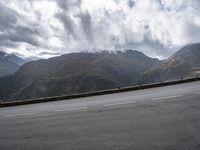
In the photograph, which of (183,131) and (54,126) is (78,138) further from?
(183,131)

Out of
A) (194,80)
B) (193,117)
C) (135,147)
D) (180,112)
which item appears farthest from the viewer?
(194,80)

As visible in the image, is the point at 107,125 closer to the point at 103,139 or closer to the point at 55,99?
the point at 103,139

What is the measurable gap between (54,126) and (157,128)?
356 centimetres

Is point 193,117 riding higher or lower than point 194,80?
lower

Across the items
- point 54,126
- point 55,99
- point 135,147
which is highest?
point 55,99

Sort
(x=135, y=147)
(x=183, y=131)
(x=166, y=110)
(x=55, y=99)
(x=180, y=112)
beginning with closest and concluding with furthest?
(x=135, y=147)
(x=183, y=131)
(x=180, y=112)
(x=166, y=110)
(x=55, y=99)

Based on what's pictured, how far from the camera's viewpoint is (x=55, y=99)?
1788cm

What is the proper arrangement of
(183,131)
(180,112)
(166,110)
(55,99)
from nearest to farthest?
(183,131) < (180,112) < (166,110) < (55,99)

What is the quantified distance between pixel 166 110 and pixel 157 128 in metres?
2.24

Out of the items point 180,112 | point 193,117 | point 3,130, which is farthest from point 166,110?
point 3,130

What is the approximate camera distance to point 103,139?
5.51 m

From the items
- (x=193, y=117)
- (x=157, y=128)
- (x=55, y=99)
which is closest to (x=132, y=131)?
(x=157, y=128)

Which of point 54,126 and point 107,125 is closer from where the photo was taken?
point 107,125

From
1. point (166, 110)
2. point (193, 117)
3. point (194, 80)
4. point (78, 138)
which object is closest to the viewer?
point (78, 138)
